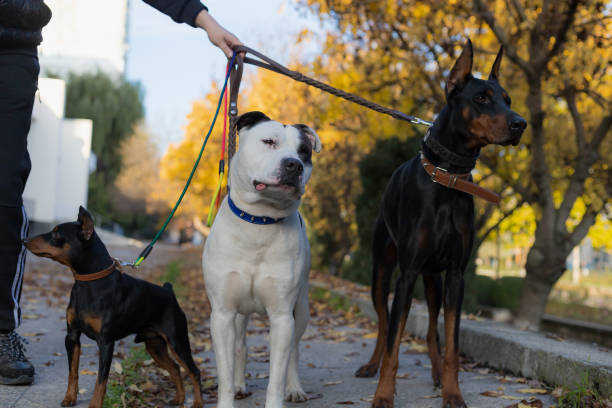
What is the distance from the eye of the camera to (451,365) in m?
3.63

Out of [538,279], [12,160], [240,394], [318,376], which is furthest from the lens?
[538,279]

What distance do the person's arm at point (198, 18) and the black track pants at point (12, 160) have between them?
Result: 89 centimetres

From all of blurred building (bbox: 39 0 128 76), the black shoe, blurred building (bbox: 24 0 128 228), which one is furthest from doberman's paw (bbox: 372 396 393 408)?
blurred building (bbox: 39 0 128 76)

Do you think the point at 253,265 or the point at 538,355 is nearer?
the point at 253,265

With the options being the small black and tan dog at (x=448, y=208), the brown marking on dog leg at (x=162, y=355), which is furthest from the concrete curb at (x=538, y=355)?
the brown marking on dog leg at (x=162, y=355)

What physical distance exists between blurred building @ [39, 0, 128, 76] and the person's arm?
161ft

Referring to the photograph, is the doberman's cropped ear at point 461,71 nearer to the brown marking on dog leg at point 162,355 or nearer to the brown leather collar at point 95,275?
the brown leather collar at point 95,275

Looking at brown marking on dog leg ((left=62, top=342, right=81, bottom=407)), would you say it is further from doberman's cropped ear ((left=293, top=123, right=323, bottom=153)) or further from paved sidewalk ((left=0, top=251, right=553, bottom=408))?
doberman's cropped ear ((left=293, top=123, right=323, bottom=153))

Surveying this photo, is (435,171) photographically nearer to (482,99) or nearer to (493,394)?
(482,99)

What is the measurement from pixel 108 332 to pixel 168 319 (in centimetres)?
46

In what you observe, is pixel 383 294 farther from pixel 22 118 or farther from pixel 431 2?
pixel 431 2

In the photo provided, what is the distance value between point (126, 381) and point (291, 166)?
2.01 metres

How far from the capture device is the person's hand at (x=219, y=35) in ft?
12.9

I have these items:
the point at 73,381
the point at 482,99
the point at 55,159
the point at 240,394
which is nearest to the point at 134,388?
the point at 73,381
